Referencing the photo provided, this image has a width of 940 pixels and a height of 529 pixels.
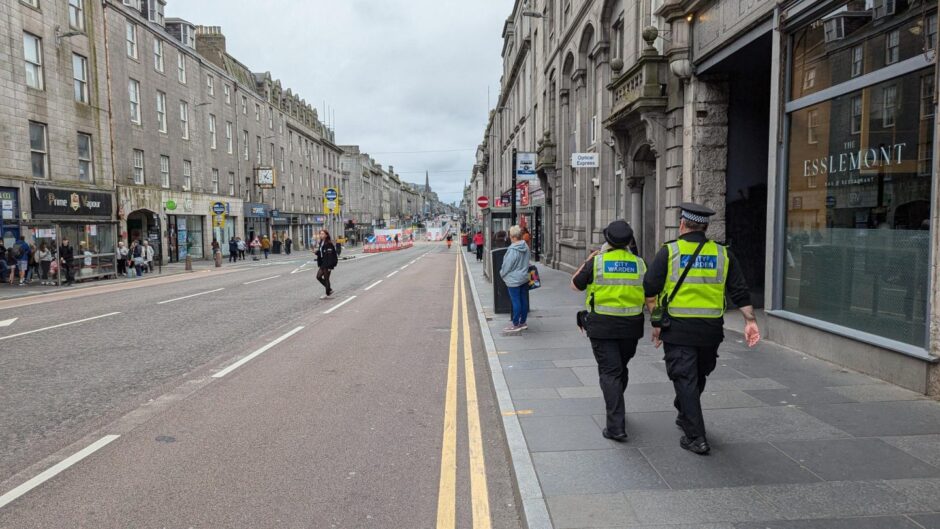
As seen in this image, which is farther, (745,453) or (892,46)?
(892,46)

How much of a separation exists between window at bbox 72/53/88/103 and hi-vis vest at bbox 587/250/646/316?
2893 cm

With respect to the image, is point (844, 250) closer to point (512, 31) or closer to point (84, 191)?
point (84, 191)

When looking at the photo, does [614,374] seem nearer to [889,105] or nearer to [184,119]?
[889,105]

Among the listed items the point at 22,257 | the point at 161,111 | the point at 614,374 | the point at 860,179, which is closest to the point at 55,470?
the point at 614,374

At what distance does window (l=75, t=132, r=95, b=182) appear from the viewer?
26.3 m

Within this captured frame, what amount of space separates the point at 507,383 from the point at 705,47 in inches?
266

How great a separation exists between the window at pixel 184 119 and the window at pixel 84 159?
9470 millimetres

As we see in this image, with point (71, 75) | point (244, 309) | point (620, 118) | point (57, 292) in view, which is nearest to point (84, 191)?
point (71, 75)

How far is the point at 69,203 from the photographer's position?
2406 centimetres

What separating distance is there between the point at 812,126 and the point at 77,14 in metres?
30.2

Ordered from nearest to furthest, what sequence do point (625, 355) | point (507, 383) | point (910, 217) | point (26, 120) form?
point (625, 355), point (910, 217), point (507, 383), point (26, 120)

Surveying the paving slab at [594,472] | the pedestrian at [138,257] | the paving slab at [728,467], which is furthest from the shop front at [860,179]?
the pedestrian at [138,257]

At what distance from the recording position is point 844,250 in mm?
6965

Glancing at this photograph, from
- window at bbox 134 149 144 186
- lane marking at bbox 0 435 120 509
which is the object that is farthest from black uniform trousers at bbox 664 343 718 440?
window at bbox 134 149 144 186
